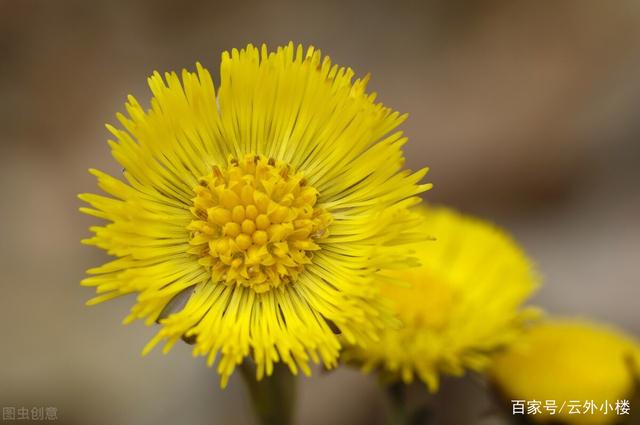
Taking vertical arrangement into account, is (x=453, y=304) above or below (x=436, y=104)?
below

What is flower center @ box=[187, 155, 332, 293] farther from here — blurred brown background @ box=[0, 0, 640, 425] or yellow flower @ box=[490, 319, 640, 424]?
blurred brown background @ box=[0, 0, 640, 425]

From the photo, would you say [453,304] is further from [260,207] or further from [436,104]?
[436,104]

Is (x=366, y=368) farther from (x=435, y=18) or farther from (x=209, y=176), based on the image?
(x=435, y=18)

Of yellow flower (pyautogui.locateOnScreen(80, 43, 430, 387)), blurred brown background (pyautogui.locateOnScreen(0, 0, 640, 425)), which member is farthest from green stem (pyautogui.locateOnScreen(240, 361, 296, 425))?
blurred brown background (pyautogui.locateOnScreen(0, 0, 640, 425))

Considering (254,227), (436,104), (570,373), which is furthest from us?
(436,104)

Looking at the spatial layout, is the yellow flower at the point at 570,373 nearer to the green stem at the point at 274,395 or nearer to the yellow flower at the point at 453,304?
the yellow flower at the point at 453,304

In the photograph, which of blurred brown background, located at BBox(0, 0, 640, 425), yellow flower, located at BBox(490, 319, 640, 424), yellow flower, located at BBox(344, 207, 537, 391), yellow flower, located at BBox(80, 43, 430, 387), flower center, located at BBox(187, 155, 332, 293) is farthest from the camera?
blurred brown background, located at BBox(0, 0, 640, 425)

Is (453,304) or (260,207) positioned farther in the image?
(453,304)

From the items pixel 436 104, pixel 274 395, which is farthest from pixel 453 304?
pixel 436 104
